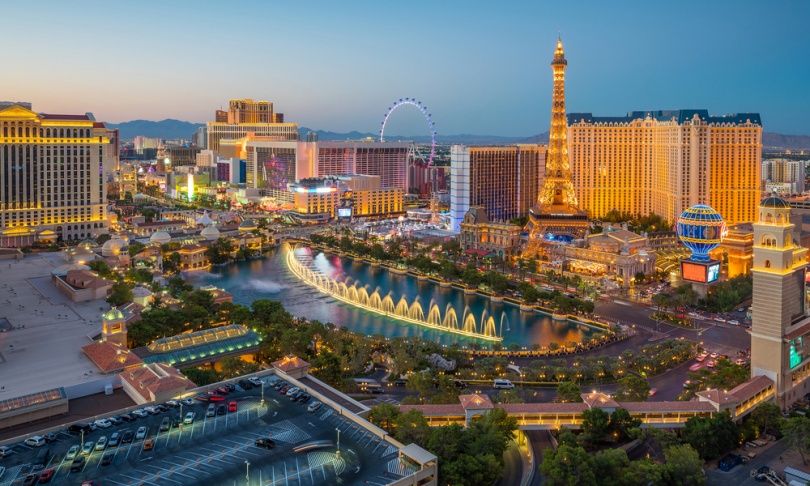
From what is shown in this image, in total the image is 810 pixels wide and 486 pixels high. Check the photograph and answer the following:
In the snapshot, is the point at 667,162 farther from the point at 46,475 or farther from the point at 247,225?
the point at 46,475

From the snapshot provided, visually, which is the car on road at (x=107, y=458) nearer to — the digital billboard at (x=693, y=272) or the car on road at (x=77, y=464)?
the car on road at (x=77, y=464)

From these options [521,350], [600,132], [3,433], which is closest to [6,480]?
[3,433]

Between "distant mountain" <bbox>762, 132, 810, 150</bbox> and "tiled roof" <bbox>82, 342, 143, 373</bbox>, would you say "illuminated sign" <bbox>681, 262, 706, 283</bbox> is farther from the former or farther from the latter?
"distant mountain" <bbox>762, 132, 810, 150</bbox>

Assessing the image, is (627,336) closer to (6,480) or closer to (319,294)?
(319,294)

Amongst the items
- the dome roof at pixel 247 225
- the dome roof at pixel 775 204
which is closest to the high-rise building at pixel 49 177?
the dome roof at pixel 247 225

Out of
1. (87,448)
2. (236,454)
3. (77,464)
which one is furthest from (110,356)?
(236,454)
